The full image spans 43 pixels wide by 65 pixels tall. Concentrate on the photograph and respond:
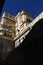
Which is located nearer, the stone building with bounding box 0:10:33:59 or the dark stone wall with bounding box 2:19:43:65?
the dark stone wall with bounding box 2:19:43:65

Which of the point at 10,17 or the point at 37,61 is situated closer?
the point at 37,61

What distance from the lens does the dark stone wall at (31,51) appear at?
538 centimetres

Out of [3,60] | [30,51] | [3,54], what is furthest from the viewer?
[3,54]

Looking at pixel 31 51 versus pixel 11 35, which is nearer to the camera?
pixel 31 51

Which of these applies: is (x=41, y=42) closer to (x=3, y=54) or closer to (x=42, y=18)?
(x=42, y=18)

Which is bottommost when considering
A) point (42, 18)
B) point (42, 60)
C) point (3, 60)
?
point (3, 60)

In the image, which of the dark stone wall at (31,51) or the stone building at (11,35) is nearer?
the dark stone wall at (31,51)

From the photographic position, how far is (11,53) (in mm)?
7129

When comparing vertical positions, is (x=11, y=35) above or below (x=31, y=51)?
above

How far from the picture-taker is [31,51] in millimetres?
5816

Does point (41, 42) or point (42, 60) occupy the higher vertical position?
point (41, 42)

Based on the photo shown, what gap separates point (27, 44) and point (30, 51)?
0.33m

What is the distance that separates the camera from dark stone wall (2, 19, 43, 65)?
17.6 feet

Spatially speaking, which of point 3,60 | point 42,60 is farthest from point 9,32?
point 42,60
